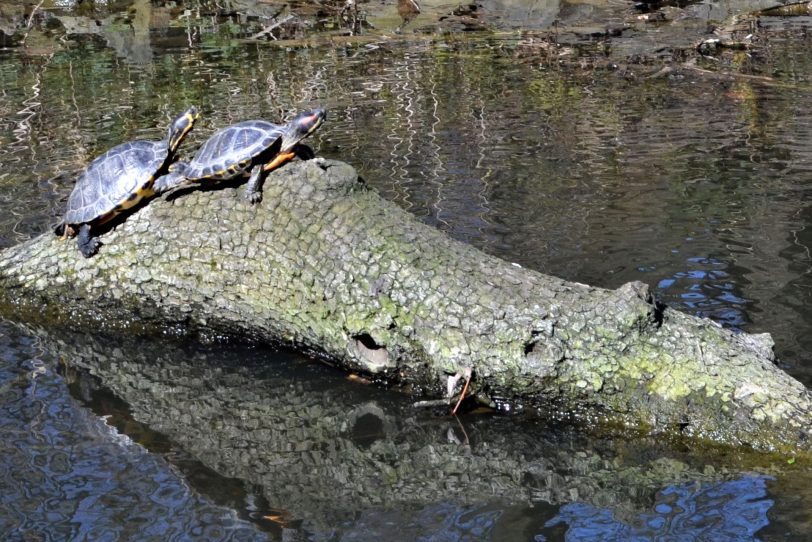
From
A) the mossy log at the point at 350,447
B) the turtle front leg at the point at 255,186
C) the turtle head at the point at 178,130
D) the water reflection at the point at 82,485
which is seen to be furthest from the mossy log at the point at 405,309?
the water reflection at the point at 82,485

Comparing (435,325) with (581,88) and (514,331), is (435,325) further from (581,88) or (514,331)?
(581,88)

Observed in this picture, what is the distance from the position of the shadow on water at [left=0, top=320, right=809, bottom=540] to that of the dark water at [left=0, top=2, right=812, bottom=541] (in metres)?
0.01

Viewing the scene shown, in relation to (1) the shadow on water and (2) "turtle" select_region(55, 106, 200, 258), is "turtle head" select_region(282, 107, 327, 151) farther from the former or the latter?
(1) the shadow on water

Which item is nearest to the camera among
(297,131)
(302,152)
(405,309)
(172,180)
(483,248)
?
(405,309)

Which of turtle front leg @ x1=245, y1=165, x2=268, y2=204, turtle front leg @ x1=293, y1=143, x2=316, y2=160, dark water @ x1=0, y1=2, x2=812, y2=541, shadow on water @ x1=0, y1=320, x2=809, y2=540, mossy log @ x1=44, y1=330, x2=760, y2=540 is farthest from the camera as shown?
turtle front leg @ x1=293, y1=143, x2=316, y2=160

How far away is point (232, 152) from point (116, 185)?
0.87 meters

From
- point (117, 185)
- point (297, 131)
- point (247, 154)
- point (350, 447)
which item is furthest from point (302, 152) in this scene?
point (350, 447)

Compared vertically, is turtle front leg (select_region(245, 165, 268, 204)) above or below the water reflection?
above

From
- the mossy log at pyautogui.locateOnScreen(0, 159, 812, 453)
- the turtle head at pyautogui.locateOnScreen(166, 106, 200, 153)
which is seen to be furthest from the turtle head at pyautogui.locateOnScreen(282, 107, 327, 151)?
the turtle head at pyautogui.locateOnScreen(166, 106, 200, 153)

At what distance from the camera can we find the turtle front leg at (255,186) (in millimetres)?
5773

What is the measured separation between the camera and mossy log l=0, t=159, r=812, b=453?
490 centimetres

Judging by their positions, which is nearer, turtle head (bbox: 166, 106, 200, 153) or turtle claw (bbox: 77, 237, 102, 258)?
turtle claw (bbox: 77, 237, 102, 258)

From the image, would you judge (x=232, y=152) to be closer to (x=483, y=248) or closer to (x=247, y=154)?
(x=247, y=154)

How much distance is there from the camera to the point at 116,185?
6141 millimetres
